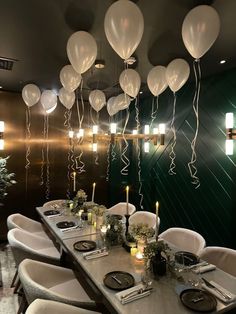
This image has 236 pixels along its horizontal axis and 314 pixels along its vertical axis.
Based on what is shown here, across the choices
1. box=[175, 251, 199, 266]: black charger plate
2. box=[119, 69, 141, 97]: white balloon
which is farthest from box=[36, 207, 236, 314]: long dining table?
box=[119, 69, 141, 97]: white balloon

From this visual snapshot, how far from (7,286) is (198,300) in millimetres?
2410

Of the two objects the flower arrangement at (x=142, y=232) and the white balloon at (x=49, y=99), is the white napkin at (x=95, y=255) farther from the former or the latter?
the white balloon at (x=49, y=99)

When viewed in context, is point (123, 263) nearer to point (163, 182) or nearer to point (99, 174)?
point (163, 182)

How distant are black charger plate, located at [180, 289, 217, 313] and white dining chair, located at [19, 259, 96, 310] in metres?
0.66

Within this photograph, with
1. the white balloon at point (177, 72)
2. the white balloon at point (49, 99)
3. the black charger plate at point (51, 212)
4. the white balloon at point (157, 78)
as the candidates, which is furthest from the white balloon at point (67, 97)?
the black charger plate at point (51, 212)

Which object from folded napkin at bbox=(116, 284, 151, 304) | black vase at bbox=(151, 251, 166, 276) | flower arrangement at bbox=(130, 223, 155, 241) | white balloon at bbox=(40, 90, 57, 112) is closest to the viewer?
folded napkin at bbox=(116, 284, 151, 304)

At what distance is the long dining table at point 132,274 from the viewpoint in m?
1.39

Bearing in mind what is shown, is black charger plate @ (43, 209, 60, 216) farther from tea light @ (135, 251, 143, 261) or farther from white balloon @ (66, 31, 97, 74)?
white balloon @ (66, 31, 97, 74)

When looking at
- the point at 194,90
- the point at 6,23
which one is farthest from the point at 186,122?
the point at 6,23

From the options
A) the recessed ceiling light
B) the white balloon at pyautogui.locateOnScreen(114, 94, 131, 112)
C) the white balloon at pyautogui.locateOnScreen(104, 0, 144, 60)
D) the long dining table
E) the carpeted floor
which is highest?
the recessed ceiling light

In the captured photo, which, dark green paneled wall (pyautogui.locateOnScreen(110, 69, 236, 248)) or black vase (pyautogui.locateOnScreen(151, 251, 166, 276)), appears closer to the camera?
black vase (pyautogui.locateOnScreen(151, 251, 166, 276))

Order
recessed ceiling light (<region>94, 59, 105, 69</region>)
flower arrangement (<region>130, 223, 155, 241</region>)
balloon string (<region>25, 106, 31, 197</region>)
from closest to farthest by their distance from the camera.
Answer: flower arrangement (<region>130, 223, 155, 241</region>) → recessed ceiling light (<region>94, 59, 105, 69</region>) → balloon string (<region>25, 106, 31, 197</region>)

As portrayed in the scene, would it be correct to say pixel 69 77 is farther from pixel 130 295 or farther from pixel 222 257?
pixel 222 257

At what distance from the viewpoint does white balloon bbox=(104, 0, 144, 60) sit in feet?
4.84
